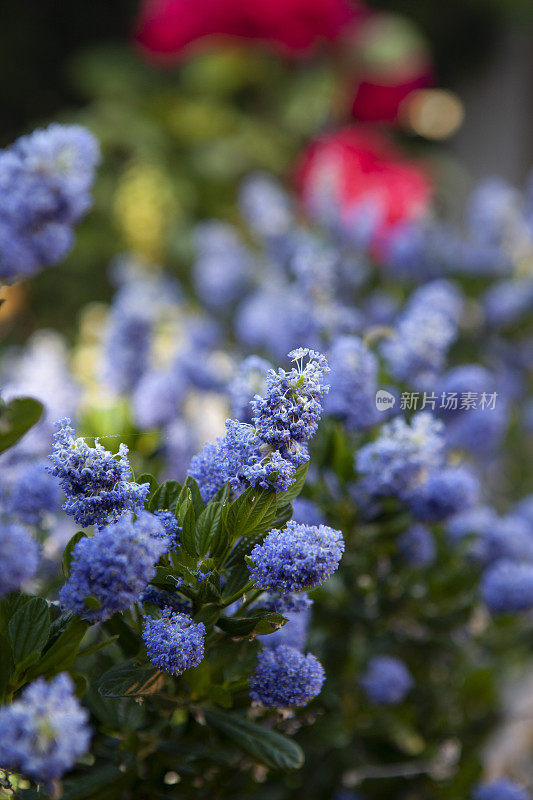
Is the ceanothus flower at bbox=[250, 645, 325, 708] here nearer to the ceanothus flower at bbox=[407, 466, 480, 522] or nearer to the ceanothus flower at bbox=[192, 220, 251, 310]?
the ceanothus flower at bbox=[407, 466, 480, 522]

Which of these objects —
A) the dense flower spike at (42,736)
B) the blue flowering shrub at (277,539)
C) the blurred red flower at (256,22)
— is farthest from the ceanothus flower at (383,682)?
the blurred red flower at (256,22)

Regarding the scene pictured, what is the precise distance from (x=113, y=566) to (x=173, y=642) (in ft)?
0.18

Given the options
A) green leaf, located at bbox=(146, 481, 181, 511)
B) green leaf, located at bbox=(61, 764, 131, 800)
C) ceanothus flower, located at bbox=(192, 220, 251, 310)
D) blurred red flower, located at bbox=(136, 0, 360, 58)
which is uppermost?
blurred red flower, located at bbox=(136, 0, 360, 58)

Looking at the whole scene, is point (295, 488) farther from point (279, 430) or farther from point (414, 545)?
point (414, 545)

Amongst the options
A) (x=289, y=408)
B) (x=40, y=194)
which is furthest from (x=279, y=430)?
(x=40, y=194)

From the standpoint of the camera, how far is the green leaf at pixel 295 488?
37cm

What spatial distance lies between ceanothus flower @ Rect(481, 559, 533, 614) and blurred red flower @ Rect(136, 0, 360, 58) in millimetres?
1265

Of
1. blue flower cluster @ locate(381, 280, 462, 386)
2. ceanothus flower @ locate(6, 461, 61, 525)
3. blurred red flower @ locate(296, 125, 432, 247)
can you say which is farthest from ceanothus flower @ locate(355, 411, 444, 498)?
blurred red flower @ locate(296, 125, 432, 247)

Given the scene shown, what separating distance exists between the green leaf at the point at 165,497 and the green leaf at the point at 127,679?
0.08 metres

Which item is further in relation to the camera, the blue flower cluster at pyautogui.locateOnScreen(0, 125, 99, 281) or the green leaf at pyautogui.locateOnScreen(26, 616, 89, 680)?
the blue flower cluster at pyautogui.locateOnScreen(0, 125, 99, 281)

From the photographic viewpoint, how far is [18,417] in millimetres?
393

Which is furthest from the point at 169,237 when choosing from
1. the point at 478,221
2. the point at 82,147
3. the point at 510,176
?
the point at 510,176

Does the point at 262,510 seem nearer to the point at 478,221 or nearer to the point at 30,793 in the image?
the point at 30,793

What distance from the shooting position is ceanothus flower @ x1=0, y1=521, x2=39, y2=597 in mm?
313
